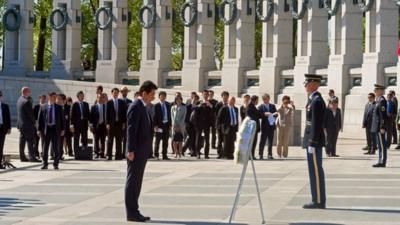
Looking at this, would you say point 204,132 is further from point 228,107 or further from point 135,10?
point 135,10

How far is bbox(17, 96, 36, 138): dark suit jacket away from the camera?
25.8m

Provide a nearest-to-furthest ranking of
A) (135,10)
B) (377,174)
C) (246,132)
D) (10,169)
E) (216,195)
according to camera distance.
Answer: (246,132)
(216,195)
(377,174)
(10,169)
(135,10)

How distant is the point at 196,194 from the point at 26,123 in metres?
9.45

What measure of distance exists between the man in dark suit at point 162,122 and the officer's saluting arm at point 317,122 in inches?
472

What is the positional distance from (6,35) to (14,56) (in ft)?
4.46

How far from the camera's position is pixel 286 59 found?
43.2 metres

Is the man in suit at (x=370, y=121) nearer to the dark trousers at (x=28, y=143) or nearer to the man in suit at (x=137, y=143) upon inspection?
the dark trousers at (x=28, y=143)

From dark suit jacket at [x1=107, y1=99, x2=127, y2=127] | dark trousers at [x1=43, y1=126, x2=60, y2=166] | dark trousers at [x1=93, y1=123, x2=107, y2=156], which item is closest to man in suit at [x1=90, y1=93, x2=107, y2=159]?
dark trousers at [x1=93, y1=123, x2=107, y2=156]

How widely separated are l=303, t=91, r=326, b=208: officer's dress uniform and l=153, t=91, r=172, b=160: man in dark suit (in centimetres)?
1195

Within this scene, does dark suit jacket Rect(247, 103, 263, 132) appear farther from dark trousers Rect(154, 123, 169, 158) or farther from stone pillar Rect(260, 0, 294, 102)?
stone pillar Rect(260, 0, 294, 102)

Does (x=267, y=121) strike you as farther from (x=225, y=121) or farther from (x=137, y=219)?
(x=137, y=219)

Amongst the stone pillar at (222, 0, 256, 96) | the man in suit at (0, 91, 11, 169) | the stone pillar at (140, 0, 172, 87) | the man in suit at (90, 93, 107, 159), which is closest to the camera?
the man in suit at (0, 91, 11, 169)

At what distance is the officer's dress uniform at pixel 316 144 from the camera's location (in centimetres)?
1543

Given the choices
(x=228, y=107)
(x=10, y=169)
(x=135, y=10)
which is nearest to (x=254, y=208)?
(x=10, y=169)
